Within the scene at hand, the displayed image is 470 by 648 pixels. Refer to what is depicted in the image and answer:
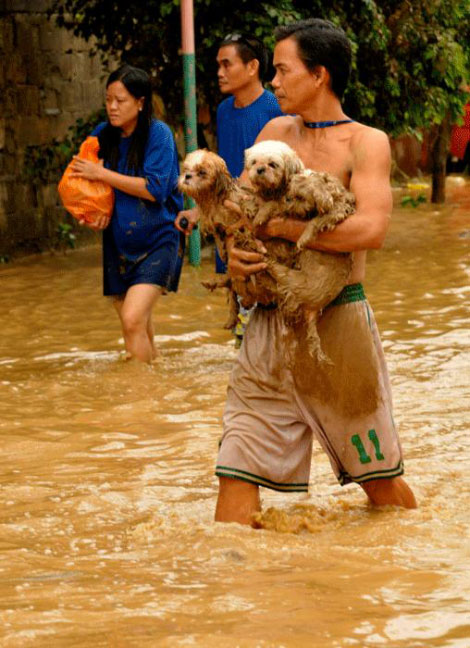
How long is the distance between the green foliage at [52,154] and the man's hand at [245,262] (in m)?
7.61

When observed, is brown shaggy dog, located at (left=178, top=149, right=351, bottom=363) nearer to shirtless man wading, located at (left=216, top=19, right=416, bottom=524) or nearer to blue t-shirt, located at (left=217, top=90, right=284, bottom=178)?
shirtless man wading, located at (left=216, top=19, right=416, bottom=524)

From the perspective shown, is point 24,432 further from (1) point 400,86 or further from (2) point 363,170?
(1) point 400,86

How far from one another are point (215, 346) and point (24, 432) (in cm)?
225

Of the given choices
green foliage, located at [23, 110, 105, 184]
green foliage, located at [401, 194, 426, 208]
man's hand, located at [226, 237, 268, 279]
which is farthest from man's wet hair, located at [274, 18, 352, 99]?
green foliage, located at [401, 194, 426, 208]

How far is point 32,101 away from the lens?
11.7m

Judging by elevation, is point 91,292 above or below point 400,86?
below

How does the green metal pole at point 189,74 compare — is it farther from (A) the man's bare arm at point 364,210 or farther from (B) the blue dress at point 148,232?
(A) the man's bare arm at point 364,210

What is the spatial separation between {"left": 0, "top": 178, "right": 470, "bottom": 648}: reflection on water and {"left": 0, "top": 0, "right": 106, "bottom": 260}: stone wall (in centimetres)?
263

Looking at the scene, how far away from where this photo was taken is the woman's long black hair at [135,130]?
22.5 ft

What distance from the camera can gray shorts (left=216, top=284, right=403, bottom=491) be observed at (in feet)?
13.1

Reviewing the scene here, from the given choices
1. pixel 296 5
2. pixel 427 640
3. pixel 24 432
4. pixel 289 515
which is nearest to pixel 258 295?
pixel 289 515

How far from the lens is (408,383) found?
688 centimetres

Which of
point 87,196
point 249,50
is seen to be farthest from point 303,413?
point 249,50

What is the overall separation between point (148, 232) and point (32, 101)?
5.17 m
